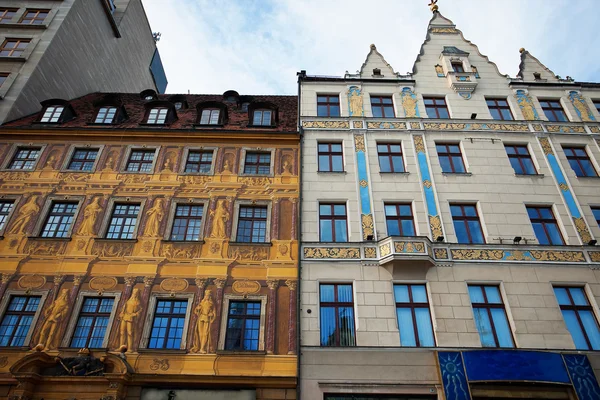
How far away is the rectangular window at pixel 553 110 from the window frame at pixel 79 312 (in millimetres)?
20914

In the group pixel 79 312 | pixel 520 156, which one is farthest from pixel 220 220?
pixel 520 156

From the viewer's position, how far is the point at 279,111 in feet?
74.1

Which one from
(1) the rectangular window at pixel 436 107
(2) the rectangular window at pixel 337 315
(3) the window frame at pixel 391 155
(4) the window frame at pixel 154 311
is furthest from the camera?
(1) the rectangular window at pixel 436 107

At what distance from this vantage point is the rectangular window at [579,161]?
717 inches

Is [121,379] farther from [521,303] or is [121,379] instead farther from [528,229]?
[528,229]

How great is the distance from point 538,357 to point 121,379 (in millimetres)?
13081

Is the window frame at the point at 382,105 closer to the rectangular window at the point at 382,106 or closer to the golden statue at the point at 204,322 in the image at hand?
the rectangular window at the point at 382,106

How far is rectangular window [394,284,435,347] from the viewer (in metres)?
13.8

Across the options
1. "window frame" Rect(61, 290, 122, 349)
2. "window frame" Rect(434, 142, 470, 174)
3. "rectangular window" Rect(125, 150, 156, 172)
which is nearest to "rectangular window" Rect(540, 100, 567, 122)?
"window frame" Rect(434, 142, 470, 174)

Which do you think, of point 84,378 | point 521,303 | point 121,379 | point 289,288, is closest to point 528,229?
point 521,303

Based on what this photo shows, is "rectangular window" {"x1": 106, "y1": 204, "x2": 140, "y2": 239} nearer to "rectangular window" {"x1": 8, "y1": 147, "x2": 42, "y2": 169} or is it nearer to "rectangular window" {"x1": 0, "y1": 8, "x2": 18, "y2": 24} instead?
"rectangular window" {"x1": 8, "y1": 147, "x2": 42, "y2": 169}

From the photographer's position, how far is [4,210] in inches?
667

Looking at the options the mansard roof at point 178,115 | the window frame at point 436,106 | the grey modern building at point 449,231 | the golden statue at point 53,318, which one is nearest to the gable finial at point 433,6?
the grey modern building at point 449,231

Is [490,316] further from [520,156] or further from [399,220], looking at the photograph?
[520,156]
